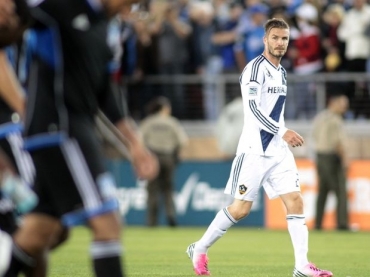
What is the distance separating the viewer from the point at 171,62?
25.6 meters

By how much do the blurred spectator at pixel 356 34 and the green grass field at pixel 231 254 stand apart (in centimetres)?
385

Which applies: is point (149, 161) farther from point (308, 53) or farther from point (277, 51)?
point (308, 53)

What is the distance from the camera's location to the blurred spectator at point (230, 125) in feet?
80.7

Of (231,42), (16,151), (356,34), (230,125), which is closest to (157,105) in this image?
(230,125)

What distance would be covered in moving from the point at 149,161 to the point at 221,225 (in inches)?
200

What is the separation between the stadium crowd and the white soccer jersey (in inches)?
417

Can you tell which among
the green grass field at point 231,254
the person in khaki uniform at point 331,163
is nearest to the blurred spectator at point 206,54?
the person in khaki uniform at point 331,163

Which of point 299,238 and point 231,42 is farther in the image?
point 231,42

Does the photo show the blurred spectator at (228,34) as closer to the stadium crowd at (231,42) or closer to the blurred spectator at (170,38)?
the stadium crowd at (231,42)

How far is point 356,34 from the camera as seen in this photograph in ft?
74.9

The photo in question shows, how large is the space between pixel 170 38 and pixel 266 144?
41.6 ft

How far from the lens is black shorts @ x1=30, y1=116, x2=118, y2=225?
23.4 feet

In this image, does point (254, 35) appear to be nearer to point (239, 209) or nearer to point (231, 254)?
point (231, 254)

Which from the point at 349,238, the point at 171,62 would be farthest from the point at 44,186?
the point at 171,62
